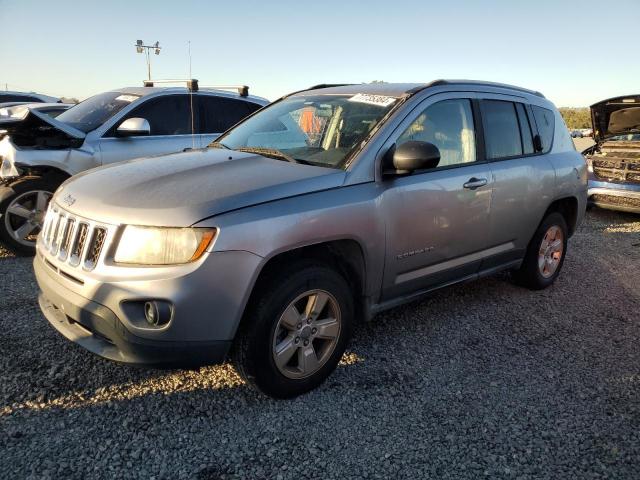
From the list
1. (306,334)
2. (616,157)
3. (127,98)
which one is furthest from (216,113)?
(616,157)

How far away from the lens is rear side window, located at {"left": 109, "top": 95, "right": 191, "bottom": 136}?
5809mm

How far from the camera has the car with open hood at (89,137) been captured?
5.05 meters

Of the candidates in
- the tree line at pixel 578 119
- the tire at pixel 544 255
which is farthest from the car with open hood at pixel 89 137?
the tree line at pixel 578 119

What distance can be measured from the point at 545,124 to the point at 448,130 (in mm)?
1569

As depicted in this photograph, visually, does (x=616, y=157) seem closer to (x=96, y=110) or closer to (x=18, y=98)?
(x=96, y=110)

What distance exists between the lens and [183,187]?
2.62 metres

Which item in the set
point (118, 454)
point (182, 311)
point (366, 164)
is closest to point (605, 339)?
point (366, 164)

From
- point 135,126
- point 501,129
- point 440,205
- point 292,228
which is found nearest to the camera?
point 292,228

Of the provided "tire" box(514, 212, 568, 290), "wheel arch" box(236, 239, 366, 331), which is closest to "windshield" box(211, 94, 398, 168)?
"wheel arch" box(236, 239, 366, 331)

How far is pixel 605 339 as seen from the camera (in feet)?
12.5

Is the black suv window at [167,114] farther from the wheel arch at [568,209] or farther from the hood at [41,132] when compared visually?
the wheel arch at [568,209]

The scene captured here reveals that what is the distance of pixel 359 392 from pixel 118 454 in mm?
1326

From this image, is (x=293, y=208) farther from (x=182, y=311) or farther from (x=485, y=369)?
(x=485, y=369)

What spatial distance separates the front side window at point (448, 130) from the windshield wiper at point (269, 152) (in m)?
0.74
